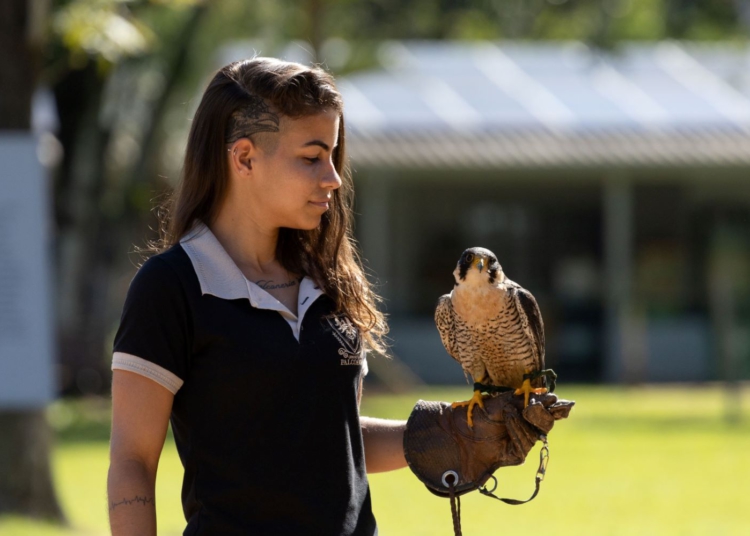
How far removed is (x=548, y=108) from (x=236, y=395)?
54.8 ft

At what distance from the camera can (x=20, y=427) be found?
7613 millimetres

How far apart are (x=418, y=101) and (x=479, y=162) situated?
2101 mm

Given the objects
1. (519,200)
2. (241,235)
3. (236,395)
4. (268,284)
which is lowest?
(236,395)

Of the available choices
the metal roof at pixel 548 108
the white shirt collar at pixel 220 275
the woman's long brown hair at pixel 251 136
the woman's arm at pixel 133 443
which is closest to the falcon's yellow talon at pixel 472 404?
the woman's long brown hair at pixel 251 136

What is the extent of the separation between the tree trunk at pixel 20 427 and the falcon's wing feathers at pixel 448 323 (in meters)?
4.62

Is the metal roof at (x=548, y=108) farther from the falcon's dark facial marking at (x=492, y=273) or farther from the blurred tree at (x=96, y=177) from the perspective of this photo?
the falcon's dark facial marking at (x=492, y=273)

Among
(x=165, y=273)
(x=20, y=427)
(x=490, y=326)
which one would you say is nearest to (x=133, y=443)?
(x=165, y=273)

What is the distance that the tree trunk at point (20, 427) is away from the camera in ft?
25.0

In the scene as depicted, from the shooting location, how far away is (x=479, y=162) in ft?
57.6

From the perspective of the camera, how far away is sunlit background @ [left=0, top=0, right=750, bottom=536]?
13742mm

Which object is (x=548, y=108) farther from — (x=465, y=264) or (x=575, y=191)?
(x=465, y=264)

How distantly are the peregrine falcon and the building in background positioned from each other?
13466 mm

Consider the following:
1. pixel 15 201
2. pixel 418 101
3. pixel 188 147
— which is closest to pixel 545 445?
pixel 188 147

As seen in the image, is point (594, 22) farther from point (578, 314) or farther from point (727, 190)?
point (578, 314)
